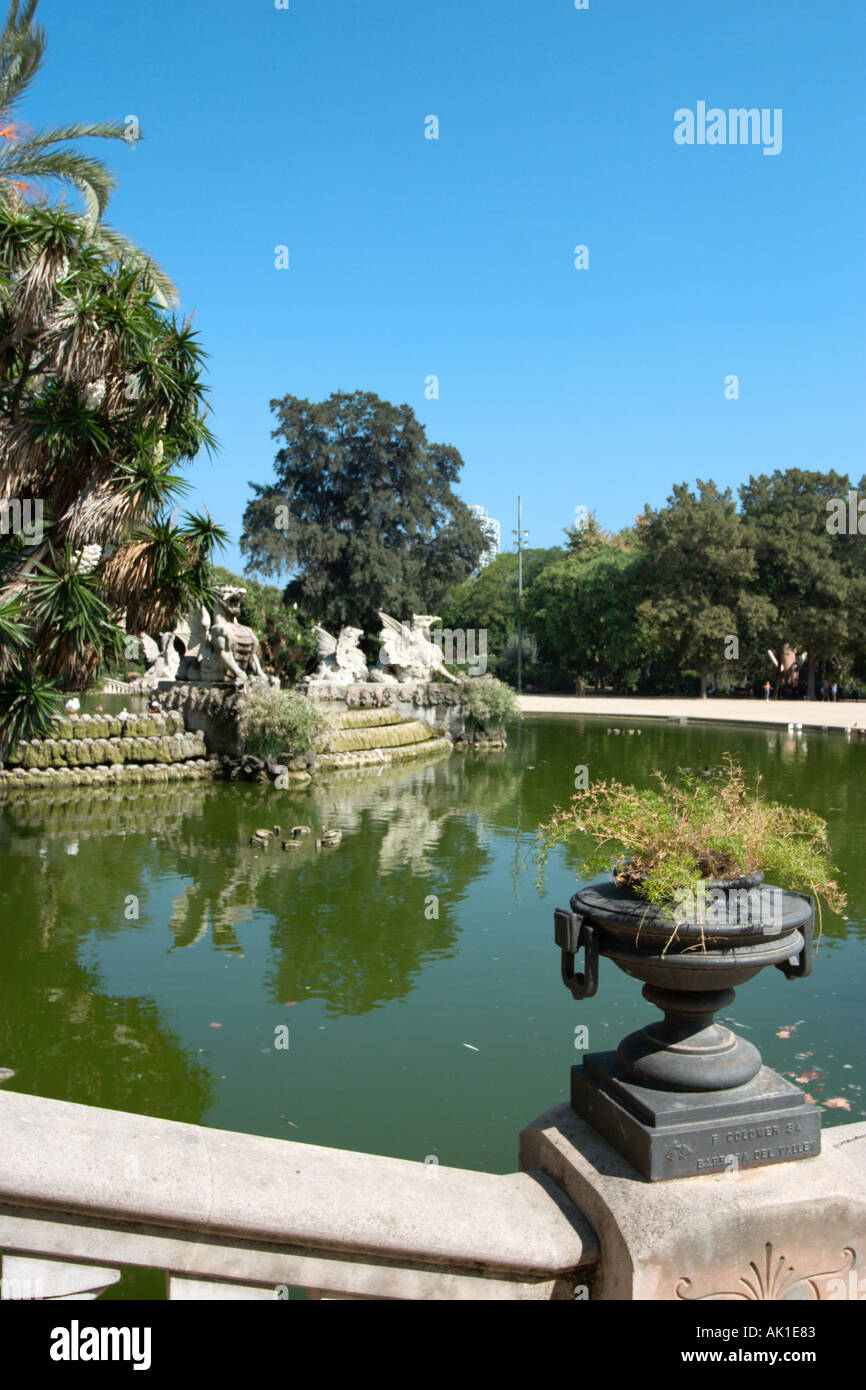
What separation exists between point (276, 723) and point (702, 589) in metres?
32.5

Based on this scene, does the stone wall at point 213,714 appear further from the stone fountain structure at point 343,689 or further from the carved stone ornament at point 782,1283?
the carved stone ornament at point 782,1283

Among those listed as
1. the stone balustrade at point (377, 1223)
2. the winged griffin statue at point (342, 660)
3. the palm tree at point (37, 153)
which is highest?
the palm tree at point (37, 153)

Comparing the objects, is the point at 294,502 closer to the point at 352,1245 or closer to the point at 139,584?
the point at 139,584

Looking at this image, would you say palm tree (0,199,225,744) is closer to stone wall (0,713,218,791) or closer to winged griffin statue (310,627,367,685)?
stone wall (0,713,218,791)

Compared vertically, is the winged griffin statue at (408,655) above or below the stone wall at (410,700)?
above

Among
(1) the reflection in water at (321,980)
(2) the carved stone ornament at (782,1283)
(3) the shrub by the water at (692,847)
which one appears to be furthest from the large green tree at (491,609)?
(2) the carved stone ornament at (782,1283)

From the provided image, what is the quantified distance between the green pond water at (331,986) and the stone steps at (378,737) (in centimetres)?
601

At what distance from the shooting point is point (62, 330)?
9.69m

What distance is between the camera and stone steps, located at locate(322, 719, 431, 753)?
20375 mm

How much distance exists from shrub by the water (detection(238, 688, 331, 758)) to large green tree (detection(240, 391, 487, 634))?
25.5m

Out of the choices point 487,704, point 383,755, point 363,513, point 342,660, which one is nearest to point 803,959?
point 383,755

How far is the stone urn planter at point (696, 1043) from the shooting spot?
2.79 metres

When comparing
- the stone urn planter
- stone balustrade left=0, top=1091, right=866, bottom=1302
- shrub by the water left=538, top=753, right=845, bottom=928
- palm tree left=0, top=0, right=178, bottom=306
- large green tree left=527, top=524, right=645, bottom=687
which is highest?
palm tree left=0, top=0, right=178, bottom=306

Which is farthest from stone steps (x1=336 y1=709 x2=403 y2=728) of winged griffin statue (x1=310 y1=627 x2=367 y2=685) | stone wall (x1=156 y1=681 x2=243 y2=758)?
stone wall (x1=156 y1=681 x2=243 y2=758)
